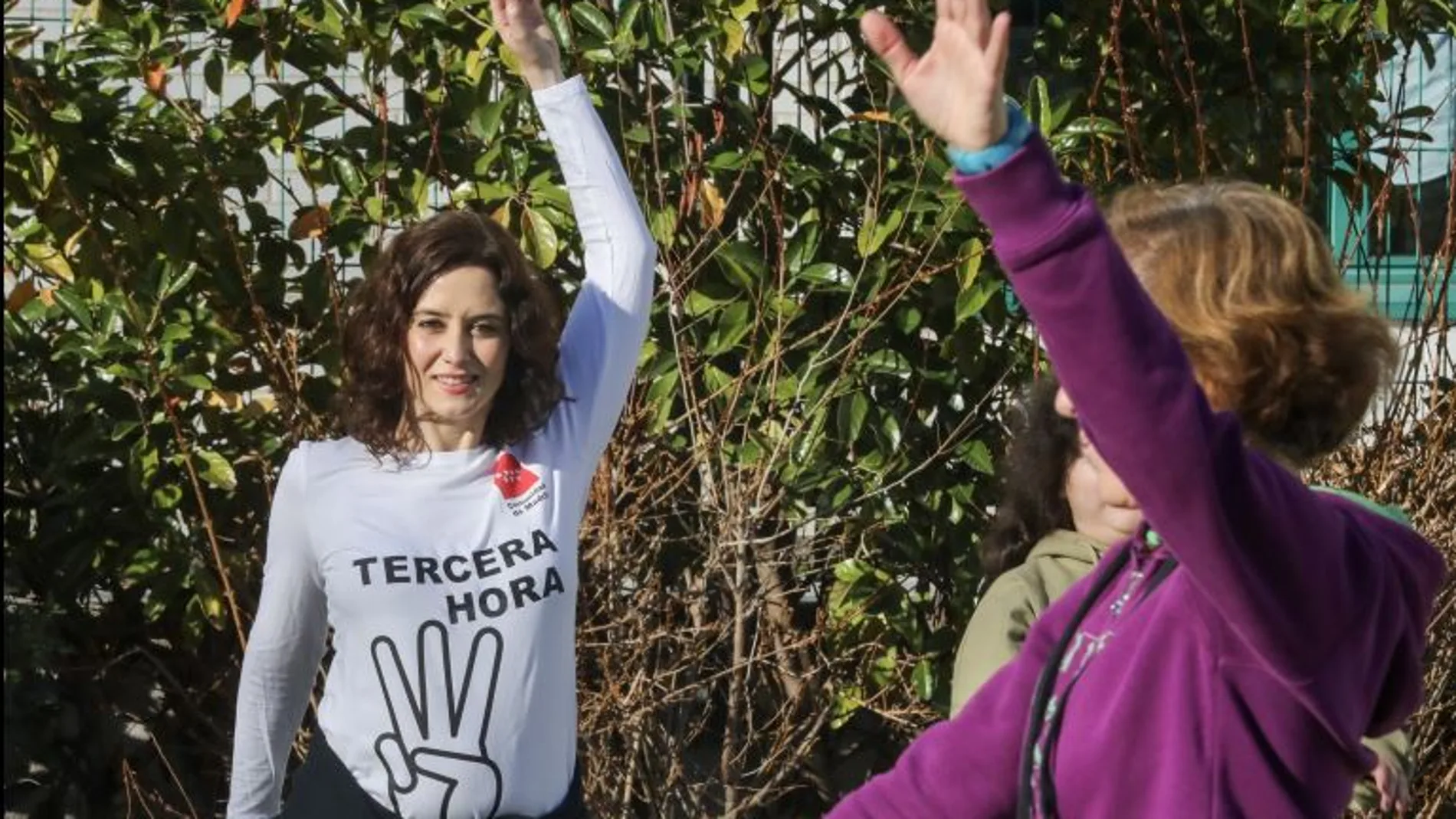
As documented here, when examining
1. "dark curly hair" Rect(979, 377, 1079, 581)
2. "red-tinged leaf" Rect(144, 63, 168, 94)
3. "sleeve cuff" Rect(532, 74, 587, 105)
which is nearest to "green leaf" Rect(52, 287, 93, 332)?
"red-tinged leaf" Rect(144, 63, 168, 94)

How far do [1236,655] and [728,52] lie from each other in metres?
3.02

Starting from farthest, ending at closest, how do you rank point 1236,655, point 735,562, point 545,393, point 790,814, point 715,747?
point 790,814, point 715,747, point 735,562, point 545,393, point 1236,655

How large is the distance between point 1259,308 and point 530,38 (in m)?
1.85

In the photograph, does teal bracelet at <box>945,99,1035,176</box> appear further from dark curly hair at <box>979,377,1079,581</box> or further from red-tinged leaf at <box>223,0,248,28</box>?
red-tinged leaf at <box>223,0,248,28</box>

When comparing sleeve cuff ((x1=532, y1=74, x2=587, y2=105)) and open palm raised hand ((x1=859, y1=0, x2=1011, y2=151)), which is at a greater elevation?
open palm raised hand ((x1=859, y1=0, x2=1011, y2=151))

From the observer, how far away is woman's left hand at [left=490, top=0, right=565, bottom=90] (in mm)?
3453

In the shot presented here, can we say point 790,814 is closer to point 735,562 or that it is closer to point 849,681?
point 849,681

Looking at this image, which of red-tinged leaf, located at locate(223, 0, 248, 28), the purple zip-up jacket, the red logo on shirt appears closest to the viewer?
the purple zip-up jacket

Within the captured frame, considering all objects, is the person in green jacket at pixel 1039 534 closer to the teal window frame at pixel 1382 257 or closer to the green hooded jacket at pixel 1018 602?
the green hooded jacket at pixel 1018 602

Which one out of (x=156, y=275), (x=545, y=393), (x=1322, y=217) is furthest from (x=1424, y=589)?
(x=1322, y=217)

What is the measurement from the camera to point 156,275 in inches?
184

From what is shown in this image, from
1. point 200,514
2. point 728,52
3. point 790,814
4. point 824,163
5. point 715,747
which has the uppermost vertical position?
point 728,52

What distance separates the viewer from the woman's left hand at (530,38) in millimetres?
3453

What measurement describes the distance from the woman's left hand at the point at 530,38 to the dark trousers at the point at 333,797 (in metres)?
1.07
